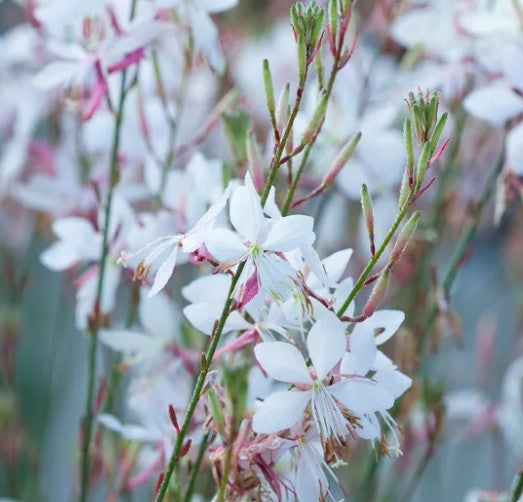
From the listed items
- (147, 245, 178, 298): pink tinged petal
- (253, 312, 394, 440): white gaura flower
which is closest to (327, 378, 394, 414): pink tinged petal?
(253, 312, 394, 440): white gaura flower

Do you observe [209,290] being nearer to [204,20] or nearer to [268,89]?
[268,89]

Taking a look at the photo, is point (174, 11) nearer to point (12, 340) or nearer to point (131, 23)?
point (131, 23)

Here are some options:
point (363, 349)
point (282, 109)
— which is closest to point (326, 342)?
point (363, 349)

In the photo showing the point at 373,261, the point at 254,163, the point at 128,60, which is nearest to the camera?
the point at 373,261

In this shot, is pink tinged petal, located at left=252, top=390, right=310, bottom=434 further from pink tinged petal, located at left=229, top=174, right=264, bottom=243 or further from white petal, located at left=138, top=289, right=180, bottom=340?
white petal, located at left=138, top=289, right=180, bottom=340

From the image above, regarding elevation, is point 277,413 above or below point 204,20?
below

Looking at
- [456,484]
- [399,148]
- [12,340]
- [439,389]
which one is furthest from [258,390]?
[456,484]
